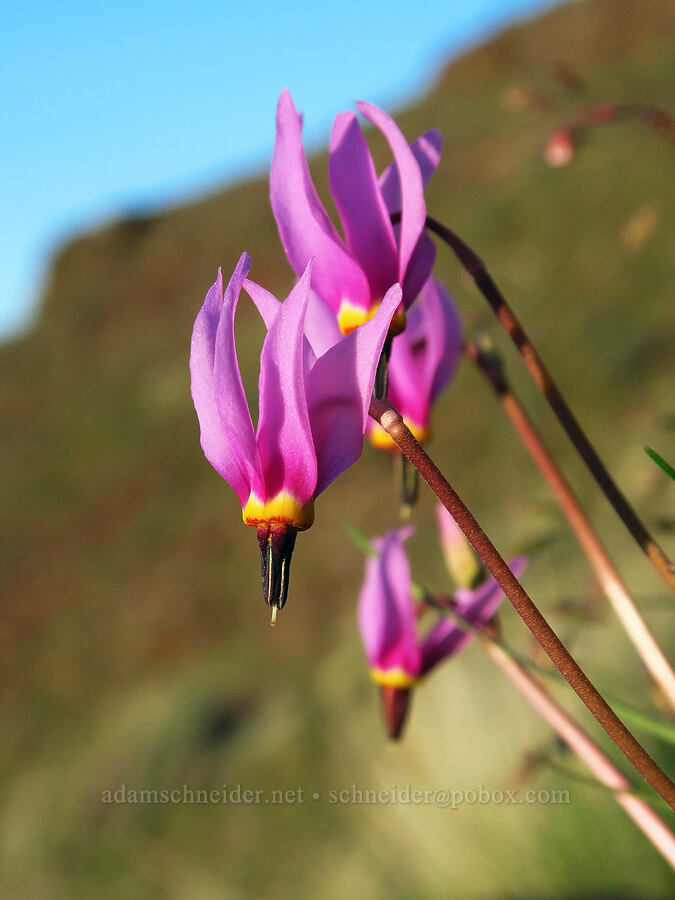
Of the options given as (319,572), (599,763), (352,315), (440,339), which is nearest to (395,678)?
(599,763)

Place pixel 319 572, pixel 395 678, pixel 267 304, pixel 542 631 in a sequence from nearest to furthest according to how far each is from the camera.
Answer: pixel 542 631, pixel 267 304, pixel 395 678, pixel 319 572

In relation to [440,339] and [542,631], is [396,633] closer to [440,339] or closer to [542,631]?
[440,339]

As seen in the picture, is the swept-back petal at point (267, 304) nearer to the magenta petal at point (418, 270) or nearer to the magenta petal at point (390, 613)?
the magenta petal at point (418, 270)

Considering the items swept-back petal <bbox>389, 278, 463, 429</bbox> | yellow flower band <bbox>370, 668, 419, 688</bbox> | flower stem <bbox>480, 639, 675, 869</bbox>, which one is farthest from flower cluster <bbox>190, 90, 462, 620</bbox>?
yellow flower band <bbox>370, 668, 419, 688</bbox>

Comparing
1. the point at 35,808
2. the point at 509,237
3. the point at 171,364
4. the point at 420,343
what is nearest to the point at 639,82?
the point at 509,237

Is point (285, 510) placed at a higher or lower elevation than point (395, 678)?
higher

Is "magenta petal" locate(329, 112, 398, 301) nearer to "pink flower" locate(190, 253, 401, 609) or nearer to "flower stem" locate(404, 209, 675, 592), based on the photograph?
"flower stem" locate(404, 209, 675, 592)

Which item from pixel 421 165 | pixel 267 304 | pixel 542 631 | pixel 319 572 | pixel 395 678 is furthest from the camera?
pixel 319 572

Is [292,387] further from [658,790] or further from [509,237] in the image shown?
[509,237]
